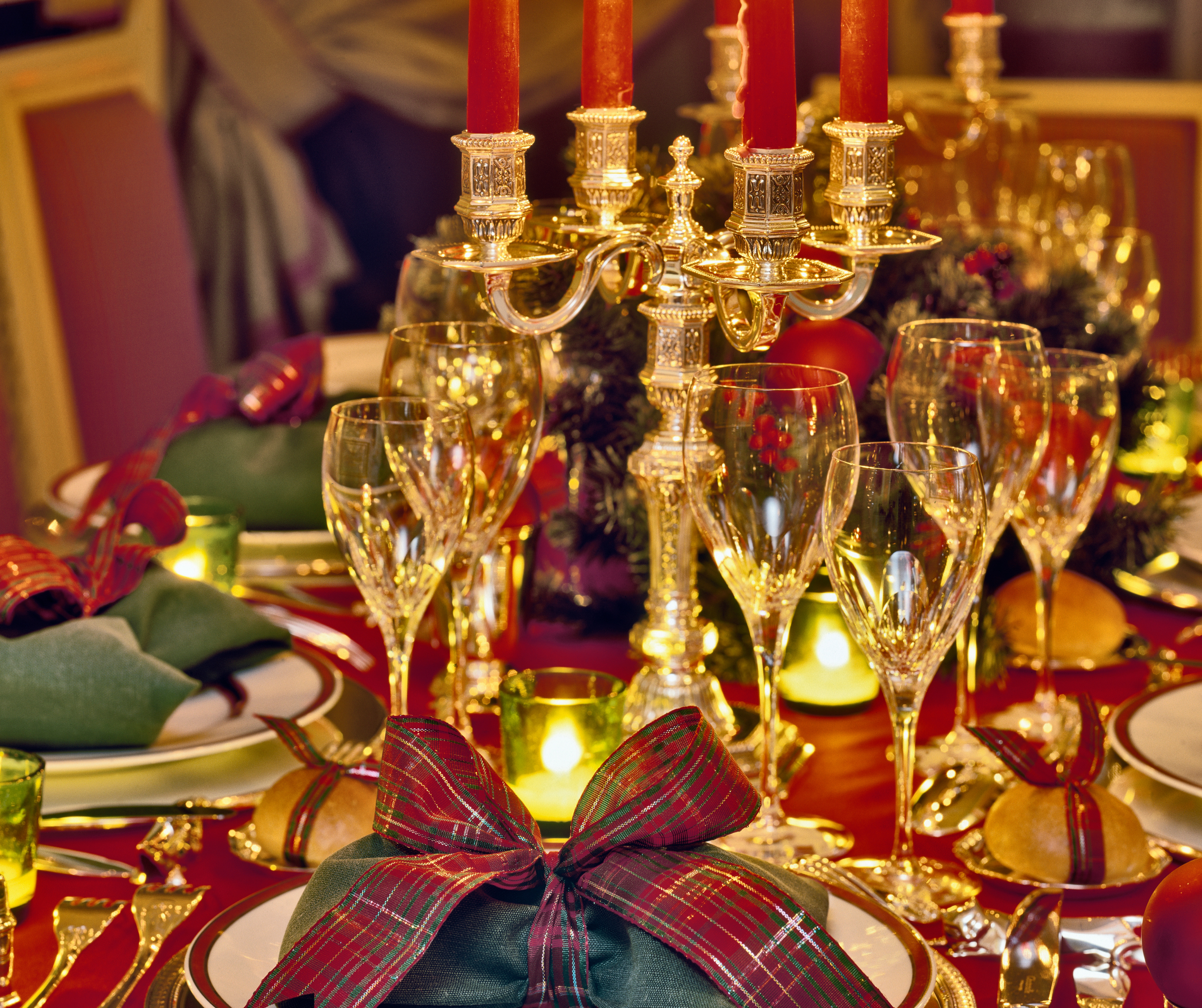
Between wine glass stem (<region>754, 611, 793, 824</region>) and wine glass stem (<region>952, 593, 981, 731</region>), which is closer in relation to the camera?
wine glass stem (<region>754, 611, 793, 824</region>)

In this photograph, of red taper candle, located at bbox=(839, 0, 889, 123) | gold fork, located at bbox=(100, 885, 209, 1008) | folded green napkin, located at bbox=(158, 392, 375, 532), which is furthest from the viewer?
folded green napkin, located at bbox=(158, 392, 375, 532)

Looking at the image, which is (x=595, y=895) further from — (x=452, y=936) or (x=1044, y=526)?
(x=1044, y=526)

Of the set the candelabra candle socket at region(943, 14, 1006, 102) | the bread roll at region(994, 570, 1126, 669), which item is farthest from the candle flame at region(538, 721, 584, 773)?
the candelabra candle socket at region(943, 14, 1006, 102)

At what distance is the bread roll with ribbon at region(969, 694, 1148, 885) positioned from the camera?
740mm

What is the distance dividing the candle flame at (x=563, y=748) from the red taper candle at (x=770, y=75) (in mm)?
311

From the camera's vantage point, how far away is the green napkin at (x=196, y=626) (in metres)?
0.94

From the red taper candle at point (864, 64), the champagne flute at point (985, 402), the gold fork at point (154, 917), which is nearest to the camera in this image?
the gold fork at point (154, 917)

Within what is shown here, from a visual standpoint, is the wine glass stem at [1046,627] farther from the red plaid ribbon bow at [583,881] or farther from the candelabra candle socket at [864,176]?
the red plaid ribbon bow at [583,881]

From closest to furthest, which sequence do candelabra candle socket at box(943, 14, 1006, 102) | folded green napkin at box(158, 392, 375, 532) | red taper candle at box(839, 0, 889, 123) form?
Answer: red taper candle at box(839, 0, 889, 123) → folded green napkin at box(158, 392, 375, 532) → candelabra candle socket at box(943, 14, 1006, 102)

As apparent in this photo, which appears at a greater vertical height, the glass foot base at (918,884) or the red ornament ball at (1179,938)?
the red ornament ball at (1179,938)

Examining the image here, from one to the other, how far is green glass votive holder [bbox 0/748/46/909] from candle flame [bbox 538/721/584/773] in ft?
0.82

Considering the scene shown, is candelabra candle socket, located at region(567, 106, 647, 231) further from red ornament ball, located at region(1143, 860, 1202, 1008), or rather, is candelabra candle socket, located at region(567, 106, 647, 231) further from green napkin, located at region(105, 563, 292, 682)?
red ornament ball, located at region(1143, 860, 1202, 1008)

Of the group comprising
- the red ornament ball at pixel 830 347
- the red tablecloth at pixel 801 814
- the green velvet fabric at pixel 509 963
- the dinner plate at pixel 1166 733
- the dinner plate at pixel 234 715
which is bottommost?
the red tablecloth at pixel 801 814

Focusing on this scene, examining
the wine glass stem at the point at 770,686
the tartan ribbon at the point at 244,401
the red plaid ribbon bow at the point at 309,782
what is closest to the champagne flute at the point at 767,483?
the wine glass stem at the point at 770,686
